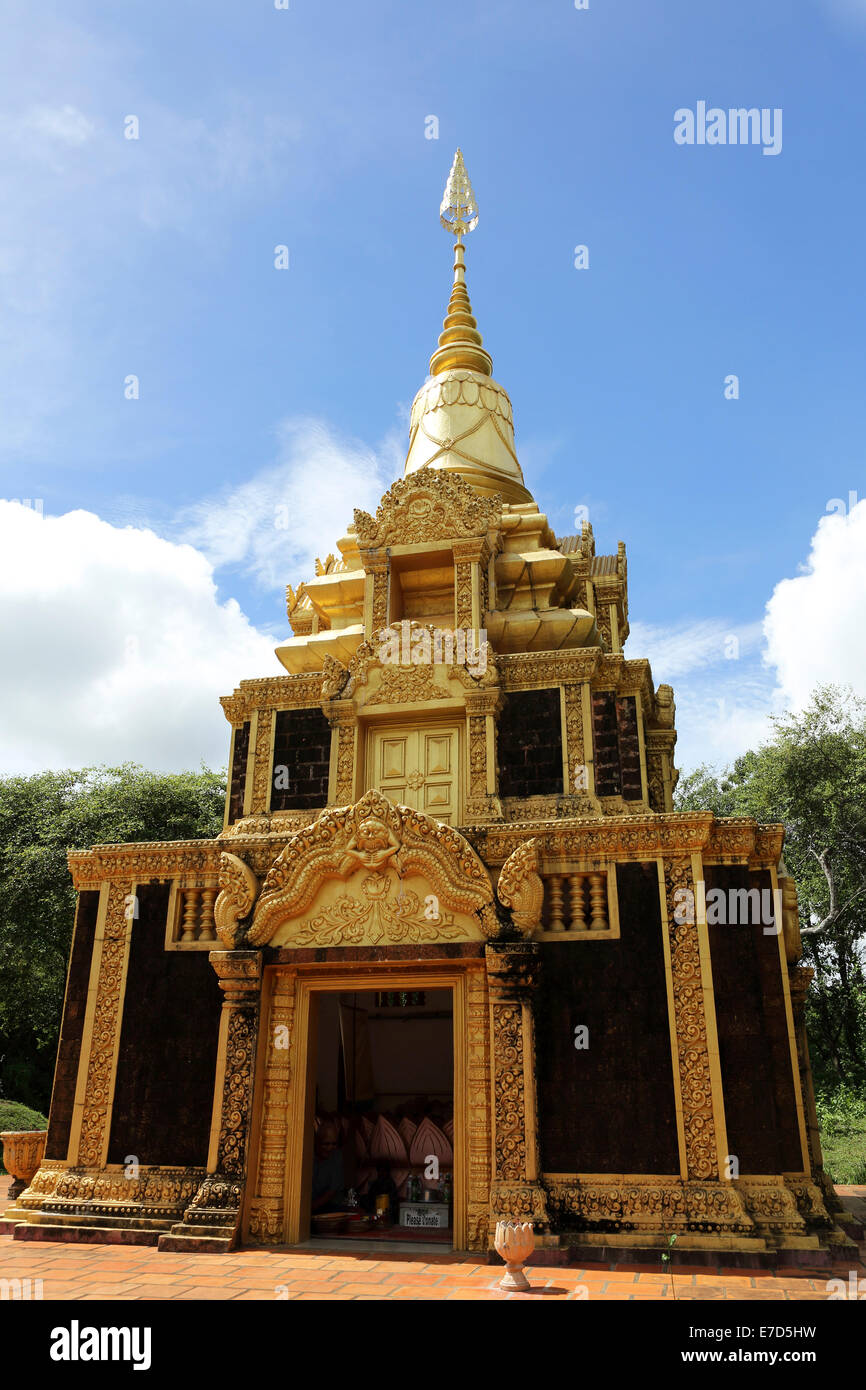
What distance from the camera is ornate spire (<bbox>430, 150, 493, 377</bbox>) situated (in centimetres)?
1959

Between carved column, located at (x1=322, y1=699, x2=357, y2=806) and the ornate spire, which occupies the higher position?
the ornate spire

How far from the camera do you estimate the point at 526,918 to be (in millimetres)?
10070

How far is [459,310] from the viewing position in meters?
20.3

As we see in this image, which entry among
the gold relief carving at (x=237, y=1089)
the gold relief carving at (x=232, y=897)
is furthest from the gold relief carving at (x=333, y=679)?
the gold relief carving at (x=237, y=1089)

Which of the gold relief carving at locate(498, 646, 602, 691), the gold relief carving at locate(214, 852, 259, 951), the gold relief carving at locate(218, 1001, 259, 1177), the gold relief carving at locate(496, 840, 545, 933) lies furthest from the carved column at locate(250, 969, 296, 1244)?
the gold relief carving at locate(498, 646, 602, 691)

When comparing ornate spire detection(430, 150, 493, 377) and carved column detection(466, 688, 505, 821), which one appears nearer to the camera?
carved column detection(466, 688, 505, 821)

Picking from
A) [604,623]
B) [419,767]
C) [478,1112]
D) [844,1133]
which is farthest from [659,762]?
[844,1133]

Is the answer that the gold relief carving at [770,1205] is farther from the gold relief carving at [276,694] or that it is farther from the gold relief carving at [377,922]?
the gold relief carving at [276,694]

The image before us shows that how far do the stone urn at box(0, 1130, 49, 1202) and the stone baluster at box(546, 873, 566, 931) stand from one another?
661 cm

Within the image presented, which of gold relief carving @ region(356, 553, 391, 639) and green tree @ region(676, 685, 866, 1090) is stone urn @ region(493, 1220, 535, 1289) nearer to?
gold relief carving @ region(356, 553, 391, 639)

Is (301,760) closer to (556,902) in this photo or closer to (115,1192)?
(556,902)

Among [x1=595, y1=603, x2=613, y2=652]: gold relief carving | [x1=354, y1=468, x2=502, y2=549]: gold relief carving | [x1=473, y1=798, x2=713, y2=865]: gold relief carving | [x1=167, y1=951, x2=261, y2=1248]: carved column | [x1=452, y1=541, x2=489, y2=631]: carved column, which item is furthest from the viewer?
[x1=595, y1=603, x2=613, y2=652]: gold relief carving

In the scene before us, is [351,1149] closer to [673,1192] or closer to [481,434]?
[673,1192]

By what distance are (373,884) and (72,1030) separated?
4.05 meters
